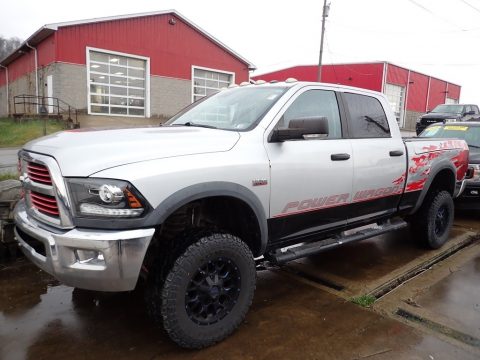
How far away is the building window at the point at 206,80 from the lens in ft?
77.9

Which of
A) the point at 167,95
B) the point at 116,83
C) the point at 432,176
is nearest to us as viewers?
the point at 432,176

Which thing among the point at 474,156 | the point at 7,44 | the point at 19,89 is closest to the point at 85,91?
the point at 19,89

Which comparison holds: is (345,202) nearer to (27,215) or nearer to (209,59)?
(27,215)

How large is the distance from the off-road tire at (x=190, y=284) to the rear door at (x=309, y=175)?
1.57ft

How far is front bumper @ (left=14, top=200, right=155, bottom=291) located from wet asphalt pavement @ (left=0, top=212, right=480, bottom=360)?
0.69 metres

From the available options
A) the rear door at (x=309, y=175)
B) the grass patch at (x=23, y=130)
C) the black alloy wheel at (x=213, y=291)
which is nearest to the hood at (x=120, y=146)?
the rear door at (x=309, y=175)

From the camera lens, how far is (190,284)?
271 cm

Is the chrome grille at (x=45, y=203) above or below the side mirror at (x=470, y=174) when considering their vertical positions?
above

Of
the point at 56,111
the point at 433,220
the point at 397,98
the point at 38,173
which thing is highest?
the point at 397,98

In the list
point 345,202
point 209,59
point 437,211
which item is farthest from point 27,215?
point 209,59

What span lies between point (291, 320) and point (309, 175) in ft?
3.91

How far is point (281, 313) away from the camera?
3.42 meters

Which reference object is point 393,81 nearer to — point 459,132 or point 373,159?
point 459,132

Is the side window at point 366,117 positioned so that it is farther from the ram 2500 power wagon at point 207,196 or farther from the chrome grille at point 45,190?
the chrome grille at point 45,190
